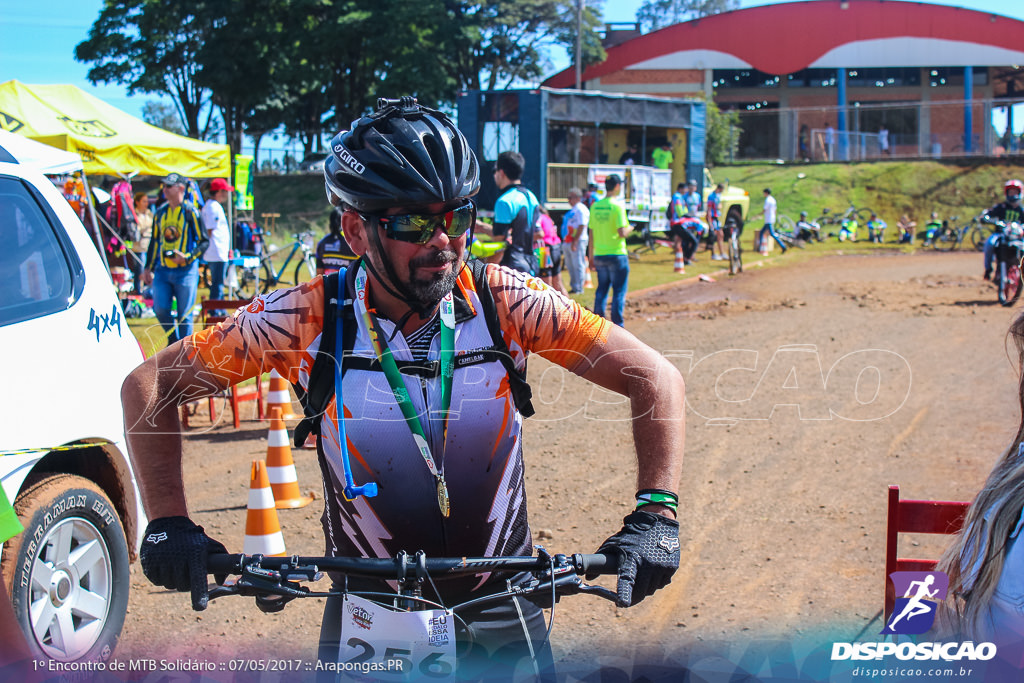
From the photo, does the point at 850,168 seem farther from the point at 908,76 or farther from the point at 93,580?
the point at 93,580

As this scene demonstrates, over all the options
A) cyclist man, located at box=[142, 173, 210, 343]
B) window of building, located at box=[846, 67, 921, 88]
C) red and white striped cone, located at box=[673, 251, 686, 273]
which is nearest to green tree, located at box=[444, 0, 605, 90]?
window of building, located at box=[846, 67, 921, 88]

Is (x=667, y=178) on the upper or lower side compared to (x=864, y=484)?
upper

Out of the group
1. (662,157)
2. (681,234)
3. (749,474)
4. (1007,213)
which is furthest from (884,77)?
(749,474)

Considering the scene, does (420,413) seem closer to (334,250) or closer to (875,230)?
(334,250)

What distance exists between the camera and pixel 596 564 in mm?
2066

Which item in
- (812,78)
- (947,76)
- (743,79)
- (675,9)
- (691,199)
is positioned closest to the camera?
(691,199)

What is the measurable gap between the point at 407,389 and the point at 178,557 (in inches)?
26.1

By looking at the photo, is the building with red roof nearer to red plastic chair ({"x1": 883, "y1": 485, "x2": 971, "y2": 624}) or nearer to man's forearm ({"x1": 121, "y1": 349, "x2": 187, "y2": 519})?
Result: red plastic chair ({"x1": 883, "y1": 485, "x2": 971, "y2": 624})

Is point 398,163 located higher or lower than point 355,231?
higher

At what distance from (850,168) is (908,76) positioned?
51.6ft

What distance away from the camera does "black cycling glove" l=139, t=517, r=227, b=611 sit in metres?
2.10

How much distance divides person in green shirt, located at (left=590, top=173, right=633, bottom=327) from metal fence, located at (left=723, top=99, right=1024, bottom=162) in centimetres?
2986

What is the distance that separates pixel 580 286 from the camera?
16906 mm

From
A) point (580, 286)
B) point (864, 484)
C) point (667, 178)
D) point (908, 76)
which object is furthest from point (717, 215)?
point (908, 76)
